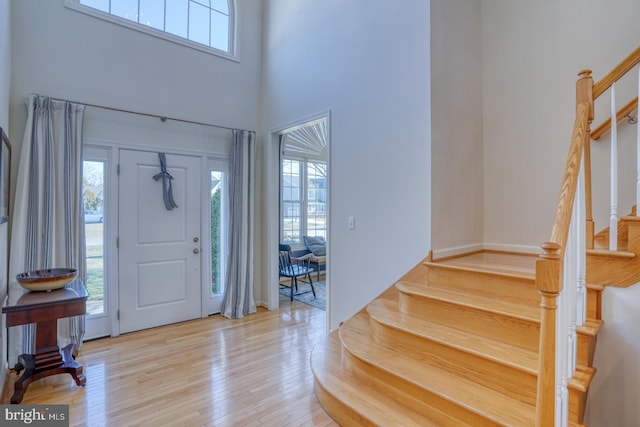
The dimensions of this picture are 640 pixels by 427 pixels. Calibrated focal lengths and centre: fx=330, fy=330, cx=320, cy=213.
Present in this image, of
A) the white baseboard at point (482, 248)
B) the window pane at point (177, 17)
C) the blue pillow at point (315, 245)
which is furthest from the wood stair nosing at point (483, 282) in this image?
the window pane at point (177, 17)

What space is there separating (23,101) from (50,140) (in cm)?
42

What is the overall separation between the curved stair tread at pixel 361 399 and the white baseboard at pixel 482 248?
1.14 metres

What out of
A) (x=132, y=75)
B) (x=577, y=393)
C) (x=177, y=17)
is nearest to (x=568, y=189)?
(x=577, y=393)

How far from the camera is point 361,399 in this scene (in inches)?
79.7

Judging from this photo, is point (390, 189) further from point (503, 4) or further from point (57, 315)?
point (57, 315)

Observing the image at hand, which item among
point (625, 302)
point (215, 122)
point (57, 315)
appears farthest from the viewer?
point (215, 122)

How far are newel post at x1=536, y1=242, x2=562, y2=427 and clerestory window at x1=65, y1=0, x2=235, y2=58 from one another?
432 cm

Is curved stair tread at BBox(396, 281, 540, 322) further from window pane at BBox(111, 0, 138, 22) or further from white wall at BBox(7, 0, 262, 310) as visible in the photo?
window pane at BBox(111, 0, 138, 22)

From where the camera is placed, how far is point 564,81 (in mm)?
2746

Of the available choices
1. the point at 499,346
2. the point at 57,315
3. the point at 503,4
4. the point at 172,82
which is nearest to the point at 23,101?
the point at 172,82

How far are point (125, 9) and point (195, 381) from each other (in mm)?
3886

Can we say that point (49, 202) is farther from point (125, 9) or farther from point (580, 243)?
point (580, 243)

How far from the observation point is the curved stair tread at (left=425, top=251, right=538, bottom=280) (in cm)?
224

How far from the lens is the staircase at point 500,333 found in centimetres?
120
